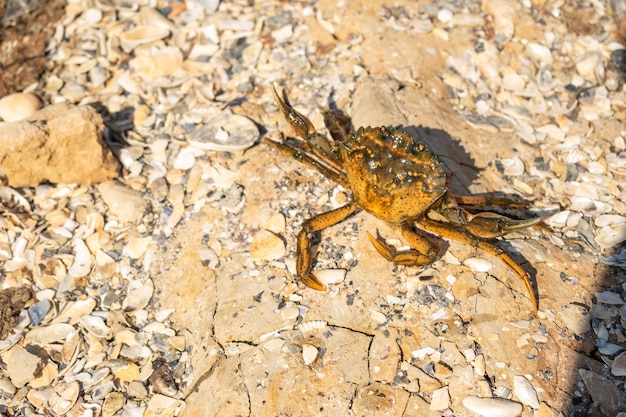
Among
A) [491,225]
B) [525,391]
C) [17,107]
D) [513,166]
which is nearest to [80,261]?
[17,107]

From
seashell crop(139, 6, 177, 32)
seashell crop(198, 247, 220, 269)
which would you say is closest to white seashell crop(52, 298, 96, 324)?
seashell crop(198, 247, 220, 269)

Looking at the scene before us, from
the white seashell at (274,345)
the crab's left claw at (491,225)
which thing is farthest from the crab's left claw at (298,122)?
the white seashell at (274,345)

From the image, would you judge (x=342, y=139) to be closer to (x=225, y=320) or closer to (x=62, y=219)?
(x=225, y=320)

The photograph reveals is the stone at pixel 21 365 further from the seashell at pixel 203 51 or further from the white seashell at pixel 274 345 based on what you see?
the seashell at pixel 203 51

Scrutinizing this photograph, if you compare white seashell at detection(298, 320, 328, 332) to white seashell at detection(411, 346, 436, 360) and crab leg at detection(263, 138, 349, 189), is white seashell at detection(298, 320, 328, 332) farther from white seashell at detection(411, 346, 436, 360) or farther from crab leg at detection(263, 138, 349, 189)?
crab leg at detection(263, 138, 349, 189)

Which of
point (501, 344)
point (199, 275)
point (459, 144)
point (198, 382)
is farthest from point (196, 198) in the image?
point (501, 344)
